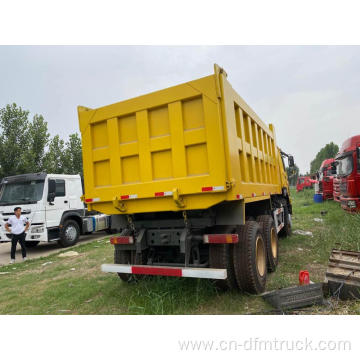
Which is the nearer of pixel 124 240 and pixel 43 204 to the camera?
pixel 124 240

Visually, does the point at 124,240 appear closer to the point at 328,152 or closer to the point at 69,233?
the point at 69,233

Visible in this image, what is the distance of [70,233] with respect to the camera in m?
9.30

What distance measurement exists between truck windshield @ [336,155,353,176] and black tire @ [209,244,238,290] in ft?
20.4

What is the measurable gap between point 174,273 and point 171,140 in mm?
1575

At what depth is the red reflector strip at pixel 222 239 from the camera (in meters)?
3.29

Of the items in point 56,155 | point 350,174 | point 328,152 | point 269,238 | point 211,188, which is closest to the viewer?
point 211,188

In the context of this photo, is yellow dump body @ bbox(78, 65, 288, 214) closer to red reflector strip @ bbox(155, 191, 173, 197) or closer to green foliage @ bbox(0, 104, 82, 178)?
red reflector strip @ bbox(155, 191, 173, 197)

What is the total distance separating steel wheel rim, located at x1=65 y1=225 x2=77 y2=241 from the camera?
9.15 meters

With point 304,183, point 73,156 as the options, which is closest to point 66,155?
point 73,156

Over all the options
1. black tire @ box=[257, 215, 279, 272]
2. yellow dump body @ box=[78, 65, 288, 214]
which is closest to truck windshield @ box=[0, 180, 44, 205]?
yellow dump body @ box=[78, 65, 288, 214]

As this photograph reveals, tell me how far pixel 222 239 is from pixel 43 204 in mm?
6685

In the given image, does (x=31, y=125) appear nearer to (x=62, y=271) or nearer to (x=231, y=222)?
(x=62, y=271)

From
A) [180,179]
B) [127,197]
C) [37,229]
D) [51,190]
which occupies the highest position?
[51,190]

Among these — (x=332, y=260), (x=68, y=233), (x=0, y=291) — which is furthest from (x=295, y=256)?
(x=68, y=233)
